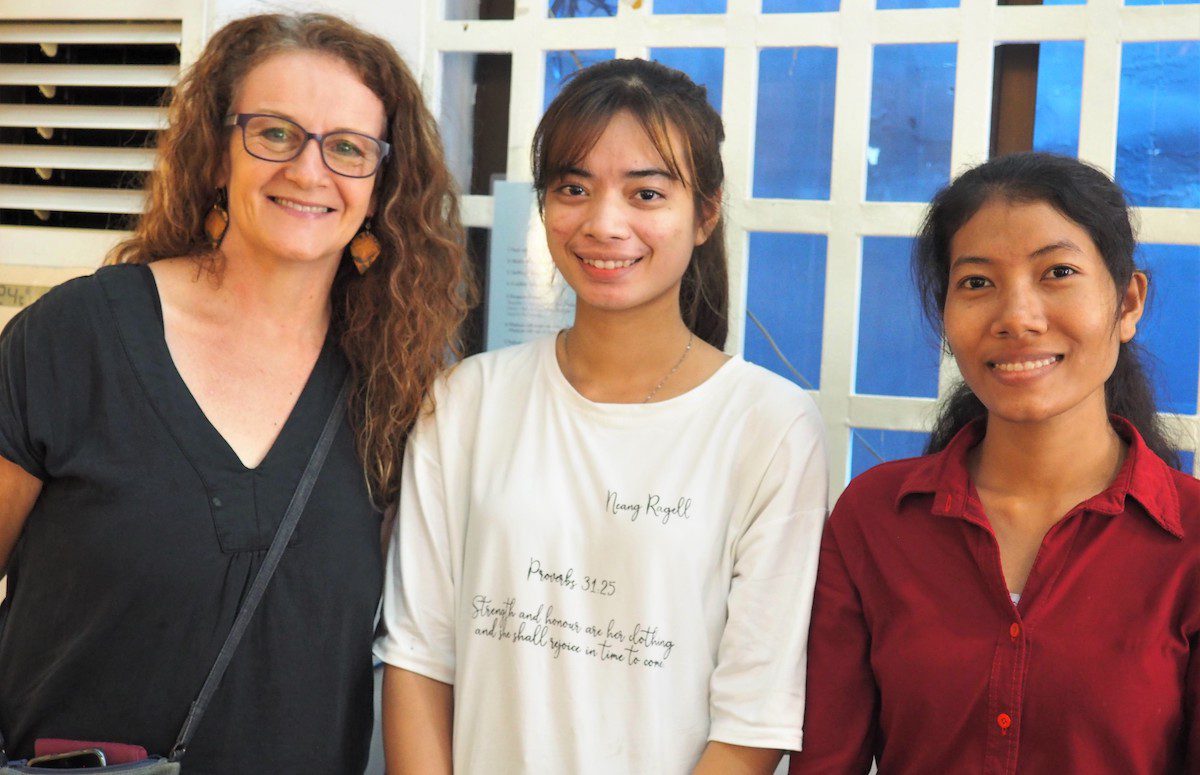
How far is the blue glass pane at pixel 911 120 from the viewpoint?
7.62 feet

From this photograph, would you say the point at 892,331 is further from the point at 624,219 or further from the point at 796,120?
the point at 624,219

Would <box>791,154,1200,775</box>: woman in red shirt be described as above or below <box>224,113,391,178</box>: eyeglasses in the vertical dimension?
below

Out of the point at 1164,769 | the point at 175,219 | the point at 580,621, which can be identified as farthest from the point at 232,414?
the point at 1164,769

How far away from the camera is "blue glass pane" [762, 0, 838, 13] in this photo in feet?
7.80

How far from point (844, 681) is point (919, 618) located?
16cm

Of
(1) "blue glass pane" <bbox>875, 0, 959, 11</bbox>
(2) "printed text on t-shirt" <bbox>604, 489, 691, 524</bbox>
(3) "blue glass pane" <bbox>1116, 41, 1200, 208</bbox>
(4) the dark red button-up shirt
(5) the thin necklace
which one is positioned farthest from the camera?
(1) "blue glass pane" <bbox>875, 0, 959, 11</bbox>

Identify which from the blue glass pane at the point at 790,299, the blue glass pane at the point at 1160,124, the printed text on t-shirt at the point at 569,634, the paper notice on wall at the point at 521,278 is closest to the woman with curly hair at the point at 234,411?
the printed text on t-shirt at the point at 569,634

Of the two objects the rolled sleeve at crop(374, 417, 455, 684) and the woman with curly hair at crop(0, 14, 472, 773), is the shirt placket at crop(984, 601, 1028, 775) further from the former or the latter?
the woman with curly hair at crop(0, 14, 472, 773)

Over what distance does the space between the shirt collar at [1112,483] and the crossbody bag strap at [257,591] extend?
34.1 inches

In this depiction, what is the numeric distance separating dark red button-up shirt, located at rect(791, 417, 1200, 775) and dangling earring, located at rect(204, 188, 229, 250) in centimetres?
106

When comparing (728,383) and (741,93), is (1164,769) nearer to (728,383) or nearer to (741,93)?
(728,383)

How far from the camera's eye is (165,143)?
2012 millimetres

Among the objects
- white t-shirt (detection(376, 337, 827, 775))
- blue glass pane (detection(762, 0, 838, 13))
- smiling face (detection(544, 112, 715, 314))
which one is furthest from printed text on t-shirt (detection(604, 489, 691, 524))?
blue glass pane (detection(762, 0, 838, 13))

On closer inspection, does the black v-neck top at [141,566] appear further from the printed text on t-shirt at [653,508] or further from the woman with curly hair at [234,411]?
the printed text on t-shirt at [653,508]
